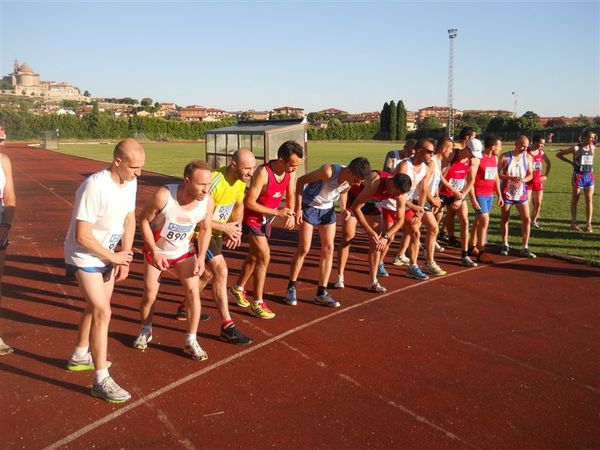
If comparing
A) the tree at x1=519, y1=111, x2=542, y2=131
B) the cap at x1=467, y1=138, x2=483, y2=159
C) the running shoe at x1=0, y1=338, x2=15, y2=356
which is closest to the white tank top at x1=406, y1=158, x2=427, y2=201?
the cap at x1=467, y1=138, x2=483, y2=159

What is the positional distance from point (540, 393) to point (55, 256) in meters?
7.49

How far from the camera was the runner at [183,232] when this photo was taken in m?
4.41

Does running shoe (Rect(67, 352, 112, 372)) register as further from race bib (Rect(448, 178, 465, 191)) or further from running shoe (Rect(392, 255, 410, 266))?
race bib (Rect(448, 178, 465, 191))

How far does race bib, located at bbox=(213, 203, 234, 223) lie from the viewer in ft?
17.6

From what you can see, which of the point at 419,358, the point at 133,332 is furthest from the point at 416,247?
the point at 133,332

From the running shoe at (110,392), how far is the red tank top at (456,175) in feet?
19.6

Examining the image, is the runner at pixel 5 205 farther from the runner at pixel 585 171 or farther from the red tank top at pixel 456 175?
the runner at pixel 585 171

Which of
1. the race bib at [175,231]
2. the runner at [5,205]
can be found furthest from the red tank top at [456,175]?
the runner at [5,205]

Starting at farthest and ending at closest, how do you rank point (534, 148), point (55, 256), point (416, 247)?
point (534, 148) < point (55, 256) < point (416, 247)

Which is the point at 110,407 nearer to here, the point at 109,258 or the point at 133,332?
the point at 109,258

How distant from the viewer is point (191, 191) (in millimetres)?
4410

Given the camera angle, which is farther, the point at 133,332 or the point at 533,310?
the point at 533,310

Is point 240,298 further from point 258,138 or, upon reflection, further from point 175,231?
point 258,138

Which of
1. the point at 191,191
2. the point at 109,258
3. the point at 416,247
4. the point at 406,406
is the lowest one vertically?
the point at 406,406
